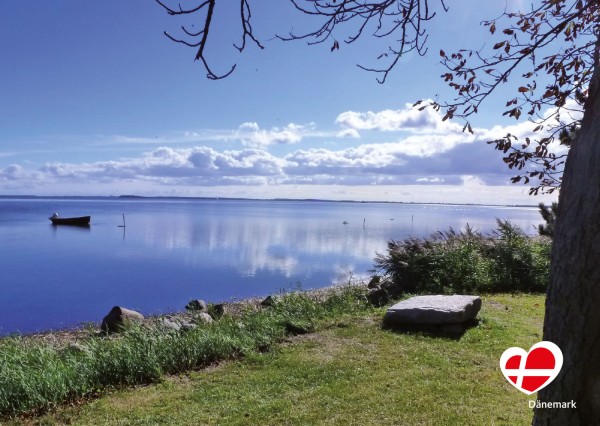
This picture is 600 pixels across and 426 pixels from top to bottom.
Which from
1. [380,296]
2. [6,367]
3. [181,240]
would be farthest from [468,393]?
[181,240]

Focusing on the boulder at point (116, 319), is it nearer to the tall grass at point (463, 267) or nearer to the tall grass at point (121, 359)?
the tall grass at point (121, 359)

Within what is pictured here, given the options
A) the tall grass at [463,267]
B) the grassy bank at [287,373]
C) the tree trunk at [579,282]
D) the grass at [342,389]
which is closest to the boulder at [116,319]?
the grassy bank at [287,373]

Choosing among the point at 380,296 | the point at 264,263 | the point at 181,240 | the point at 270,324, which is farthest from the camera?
the point at 181,240

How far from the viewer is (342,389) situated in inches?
237

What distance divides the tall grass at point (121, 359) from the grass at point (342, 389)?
0.97ft

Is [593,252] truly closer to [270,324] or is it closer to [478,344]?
[478,344]

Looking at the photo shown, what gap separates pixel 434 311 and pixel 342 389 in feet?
11.1

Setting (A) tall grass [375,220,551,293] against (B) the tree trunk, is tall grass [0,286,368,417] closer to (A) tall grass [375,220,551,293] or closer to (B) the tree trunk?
(A) tall grass [375,220,551,293]

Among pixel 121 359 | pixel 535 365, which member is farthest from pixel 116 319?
pixel 535 365

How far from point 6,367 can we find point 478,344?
7.03 meters

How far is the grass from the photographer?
527 cm

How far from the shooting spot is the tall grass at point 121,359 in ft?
19.9

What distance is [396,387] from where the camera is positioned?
602cm

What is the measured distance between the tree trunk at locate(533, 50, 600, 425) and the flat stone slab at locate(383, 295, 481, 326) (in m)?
6.53
